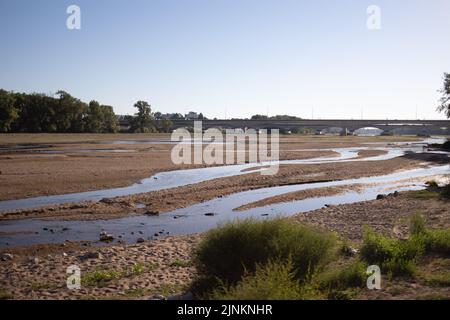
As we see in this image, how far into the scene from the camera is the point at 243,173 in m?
38.2

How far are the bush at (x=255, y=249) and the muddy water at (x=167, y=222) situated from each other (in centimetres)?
423

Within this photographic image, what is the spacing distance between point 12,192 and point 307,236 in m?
21.5

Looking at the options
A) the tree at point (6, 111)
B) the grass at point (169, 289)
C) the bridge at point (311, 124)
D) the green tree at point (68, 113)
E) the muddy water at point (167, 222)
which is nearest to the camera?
the grass at point (169, 289)

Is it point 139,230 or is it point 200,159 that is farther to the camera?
point 200,159

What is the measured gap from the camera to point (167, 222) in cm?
1995

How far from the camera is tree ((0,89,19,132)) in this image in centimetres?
8106

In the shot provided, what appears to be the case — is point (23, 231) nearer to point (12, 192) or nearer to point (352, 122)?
point (12, 192)

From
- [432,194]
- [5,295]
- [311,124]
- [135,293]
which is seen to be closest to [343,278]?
[135,293]

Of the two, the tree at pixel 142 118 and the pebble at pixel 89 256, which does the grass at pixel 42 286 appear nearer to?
the pebble at pixel 89 256

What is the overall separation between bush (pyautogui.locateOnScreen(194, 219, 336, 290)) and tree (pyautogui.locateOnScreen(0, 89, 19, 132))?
81639mm

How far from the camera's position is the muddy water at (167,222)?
16.9 metres

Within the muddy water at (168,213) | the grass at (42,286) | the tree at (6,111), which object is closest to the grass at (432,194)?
the muddy water at (168,213)
